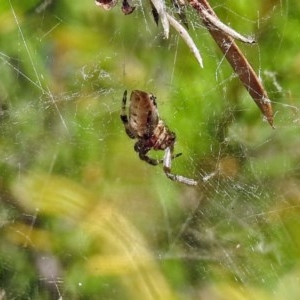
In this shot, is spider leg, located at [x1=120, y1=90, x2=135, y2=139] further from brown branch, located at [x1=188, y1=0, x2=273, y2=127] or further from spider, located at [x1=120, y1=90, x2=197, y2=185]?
brown branch, located at [x1=188, y1=0, x2=273, y2=127]

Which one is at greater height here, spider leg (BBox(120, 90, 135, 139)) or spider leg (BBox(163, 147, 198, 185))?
spider leg (BBox(120, 90, 135, 139))

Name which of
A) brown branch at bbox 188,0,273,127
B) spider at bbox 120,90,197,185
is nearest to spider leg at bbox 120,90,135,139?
spider at bbox 120,90,197,185

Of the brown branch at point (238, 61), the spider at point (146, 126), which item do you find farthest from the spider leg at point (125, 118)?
the brown branch at point (238, 61)

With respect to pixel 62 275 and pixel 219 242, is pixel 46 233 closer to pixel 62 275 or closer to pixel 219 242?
pixel 62 275

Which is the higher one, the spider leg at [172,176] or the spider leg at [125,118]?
the spider leg at [125,118]

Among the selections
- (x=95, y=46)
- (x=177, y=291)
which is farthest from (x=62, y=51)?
(x=177, y=291)

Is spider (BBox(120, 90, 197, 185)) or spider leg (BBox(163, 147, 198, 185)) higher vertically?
spider (BBox(120, 90, 197, 185))

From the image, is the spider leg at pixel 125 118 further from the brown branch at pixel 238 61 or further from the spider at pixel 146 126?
the brown branch at pixel 238 61
